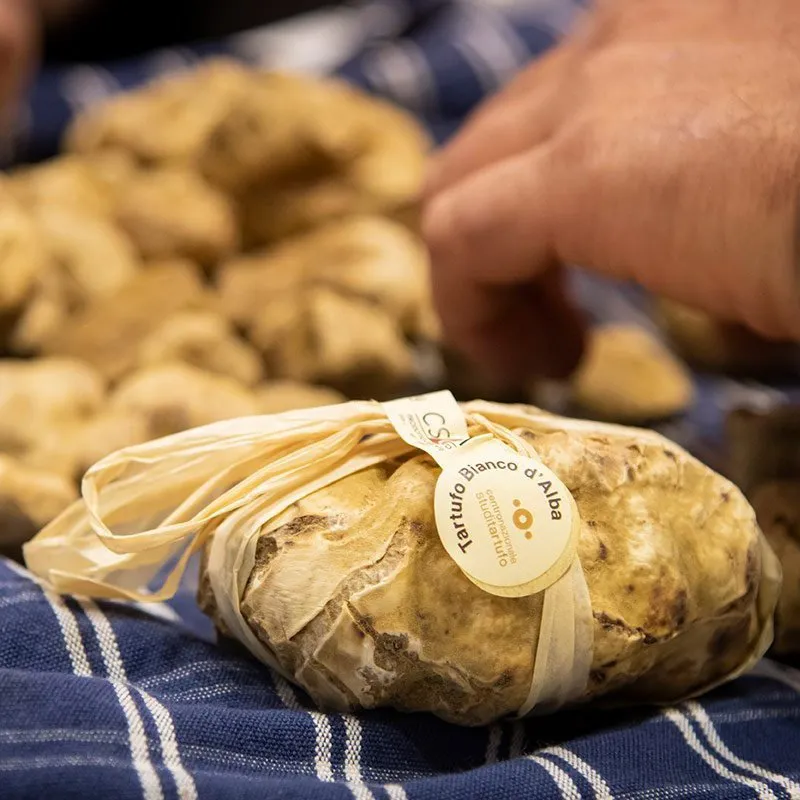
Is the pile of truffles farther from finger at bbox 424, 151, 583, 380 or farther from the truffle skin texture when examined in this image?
the truffle skin texture

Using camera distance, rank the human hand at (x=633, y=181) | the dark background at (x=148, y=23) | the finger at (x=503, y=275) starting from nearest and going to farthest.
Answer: the human hand at (x=633, y=181) → the finger at (x=503, y=275) → the dark background at (x=148, y=23)

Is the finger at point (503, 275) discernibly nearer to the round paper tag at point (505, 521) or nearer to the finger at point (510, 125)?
the finger at point (510, 125)

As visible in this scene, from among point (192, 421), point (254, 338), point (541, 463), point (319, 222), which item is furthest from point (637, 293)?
point (541, 463)

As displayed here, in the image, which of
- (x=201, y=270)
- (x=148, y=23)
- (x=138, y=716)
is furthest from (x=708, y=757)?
(x=148, y=23)

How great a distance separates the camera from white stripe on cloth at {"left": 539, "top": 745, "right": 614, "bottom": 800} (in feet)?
1.39

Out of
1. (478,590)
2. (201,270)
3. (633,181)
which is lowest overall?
(201,270)

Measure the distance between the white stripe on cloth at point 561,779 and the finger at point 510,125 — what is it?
426 mm

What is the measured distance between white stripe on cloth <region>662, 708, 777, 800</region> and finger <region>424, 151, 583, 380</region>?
31 centimetres

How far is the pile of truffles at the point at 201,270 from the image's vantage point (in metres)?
0.75

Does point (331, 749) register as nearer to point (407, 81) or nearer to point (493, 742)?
point (493, 742)

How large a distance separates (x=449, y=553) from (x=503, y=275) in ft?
1.13

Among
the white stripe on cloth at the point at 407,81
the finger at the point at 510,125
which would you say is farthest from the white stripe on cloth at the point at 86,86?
the finger at the point at 510,125

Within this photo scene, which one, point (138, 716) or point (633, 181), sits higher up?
point (633, 181)

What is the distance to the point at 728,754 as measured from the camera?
18.3 inches
